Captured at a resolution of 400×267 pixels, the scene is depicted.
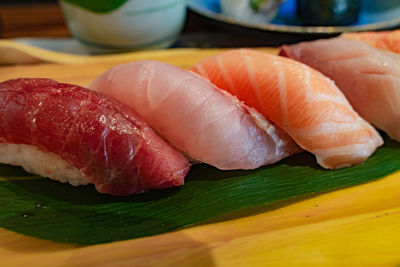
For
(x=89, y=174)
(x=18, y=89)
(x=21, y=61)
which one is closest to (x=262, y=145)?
(x=89, y=174)

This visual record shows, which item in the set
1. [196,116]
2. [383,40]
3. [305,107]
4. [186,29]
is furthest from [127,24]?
[383,40]

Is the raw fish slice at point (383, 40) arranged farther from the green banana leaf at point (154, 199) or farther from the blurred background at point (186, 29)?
the green banana leaf at point (154, 199)

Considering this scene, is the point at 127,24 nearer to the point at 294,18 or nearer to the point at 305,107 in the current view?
the point at 305,107

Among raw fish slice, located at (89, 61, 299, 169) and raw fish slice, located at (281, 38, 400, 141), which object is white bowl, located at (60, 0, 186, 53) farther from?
raw fish slice, located at (281, 38, 400, 141)

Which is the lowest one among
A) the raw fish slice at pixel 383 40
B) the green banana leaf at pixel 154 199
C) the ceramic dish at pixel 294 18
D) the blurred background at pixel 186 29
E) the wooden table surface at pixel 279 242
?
the wooden table surface at pixel 279 242

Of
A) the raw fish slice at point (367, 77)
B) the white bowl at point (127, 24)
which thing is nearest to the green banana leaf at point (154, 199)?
the raw fish slice at point (367, 77)

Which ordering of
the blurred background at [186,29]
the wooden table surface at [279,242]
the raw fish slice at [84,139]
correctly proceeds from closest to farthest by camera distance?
the wooden table surface at [279,242], the raw fish slice at [84,139], the blurred background at [186,29]

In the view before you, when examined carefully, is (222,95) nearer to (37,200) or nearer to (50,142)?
(50,142)
